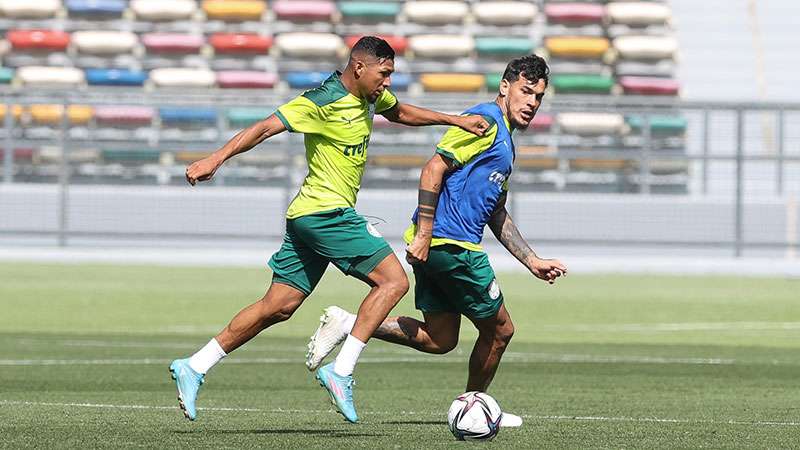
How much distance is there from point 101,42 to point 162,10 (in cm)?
150

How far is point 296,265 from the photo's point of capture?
8.73 m

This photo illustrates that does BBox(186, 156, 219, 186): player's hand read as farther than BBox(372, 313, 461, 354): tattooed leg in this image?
No

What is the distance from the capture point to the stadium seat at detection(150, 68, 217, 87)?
33438 millimetres

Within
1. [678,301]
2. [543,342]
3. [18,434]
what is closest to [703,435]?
[18,434]

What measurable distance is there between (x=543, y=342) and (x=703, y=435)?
7.23m

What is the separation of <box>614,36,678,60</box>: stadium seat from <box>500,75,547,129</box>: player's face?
25578mm

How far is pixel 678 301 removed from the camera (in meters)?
20.6

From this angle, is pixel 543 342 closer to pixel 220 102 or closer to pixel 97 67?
pixel 220 102

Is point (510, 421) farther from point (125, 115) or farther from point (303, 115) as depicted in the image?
point (125, 115)

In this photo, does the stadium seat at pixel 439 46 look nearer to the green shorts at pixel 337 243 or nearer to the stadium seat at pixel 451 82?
the stadium seat at pixel 451 82

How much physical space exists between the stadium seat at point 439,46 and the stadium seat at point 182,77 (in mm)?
3947

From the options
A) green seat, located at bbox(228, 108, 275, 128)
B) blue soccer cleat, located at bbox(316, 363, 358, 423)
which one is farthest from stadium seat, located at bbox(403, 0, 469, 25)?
blue soccer cleat, located at bbox(316, 363, 358, 423)

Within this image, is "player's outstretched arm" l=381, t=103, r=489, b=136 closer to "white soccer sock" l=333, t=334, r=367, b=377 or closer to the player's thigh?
the player's thigh

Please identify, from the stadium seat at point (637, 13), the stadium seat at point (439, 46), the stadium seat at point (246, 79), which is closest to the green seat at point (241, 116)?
the stadium seat at point (246, 79)
